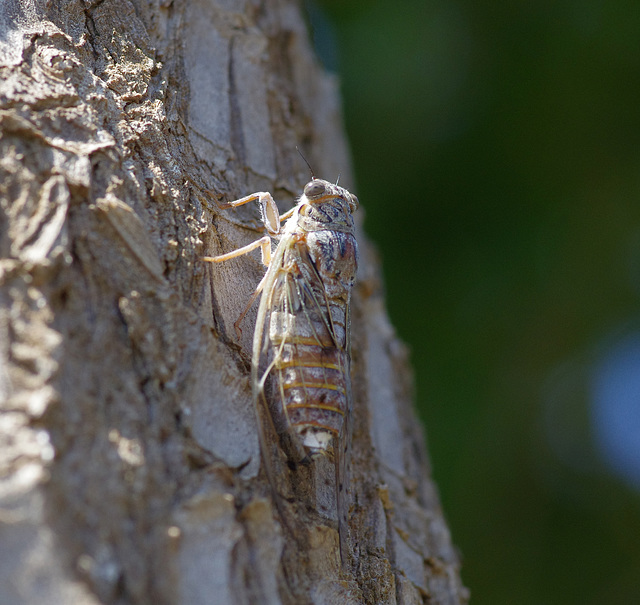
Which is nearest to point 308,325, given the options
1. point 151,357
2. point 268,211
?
point 268,211

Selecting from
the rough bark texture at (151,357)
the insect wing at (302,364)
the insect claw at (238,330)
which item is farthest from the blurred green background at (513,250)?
the insect claw at (238,330)

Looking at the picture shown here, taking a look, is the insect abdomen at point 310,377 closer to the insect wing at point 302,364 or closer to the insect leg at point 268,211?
the insect wing at point 302,364

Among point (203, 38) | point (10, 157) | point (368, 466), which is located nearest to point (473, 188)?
point (203, 38)

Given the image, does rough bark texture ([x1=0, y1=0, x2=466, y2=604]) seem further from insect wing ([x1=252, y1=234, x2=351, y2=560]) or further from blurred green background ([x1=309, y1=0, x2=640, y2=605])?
blurred green background ([x1=309, y1=0, x2=640, y2=605])

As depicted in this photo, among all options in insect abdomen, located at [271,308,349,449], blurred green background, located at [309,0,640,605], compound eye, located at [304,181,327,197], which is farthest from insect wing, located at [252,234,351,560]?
blurred green background, located at [309,0,640,605]

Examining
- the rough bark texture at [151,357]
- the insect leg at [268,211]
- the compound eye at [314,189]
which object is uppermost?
the compound eye at [314,189]

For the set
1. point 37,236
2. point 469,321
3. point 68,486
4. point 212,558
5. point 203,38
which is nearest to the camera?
point 68,486

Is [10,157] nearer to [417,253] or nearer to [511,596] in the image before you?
[417,253]
